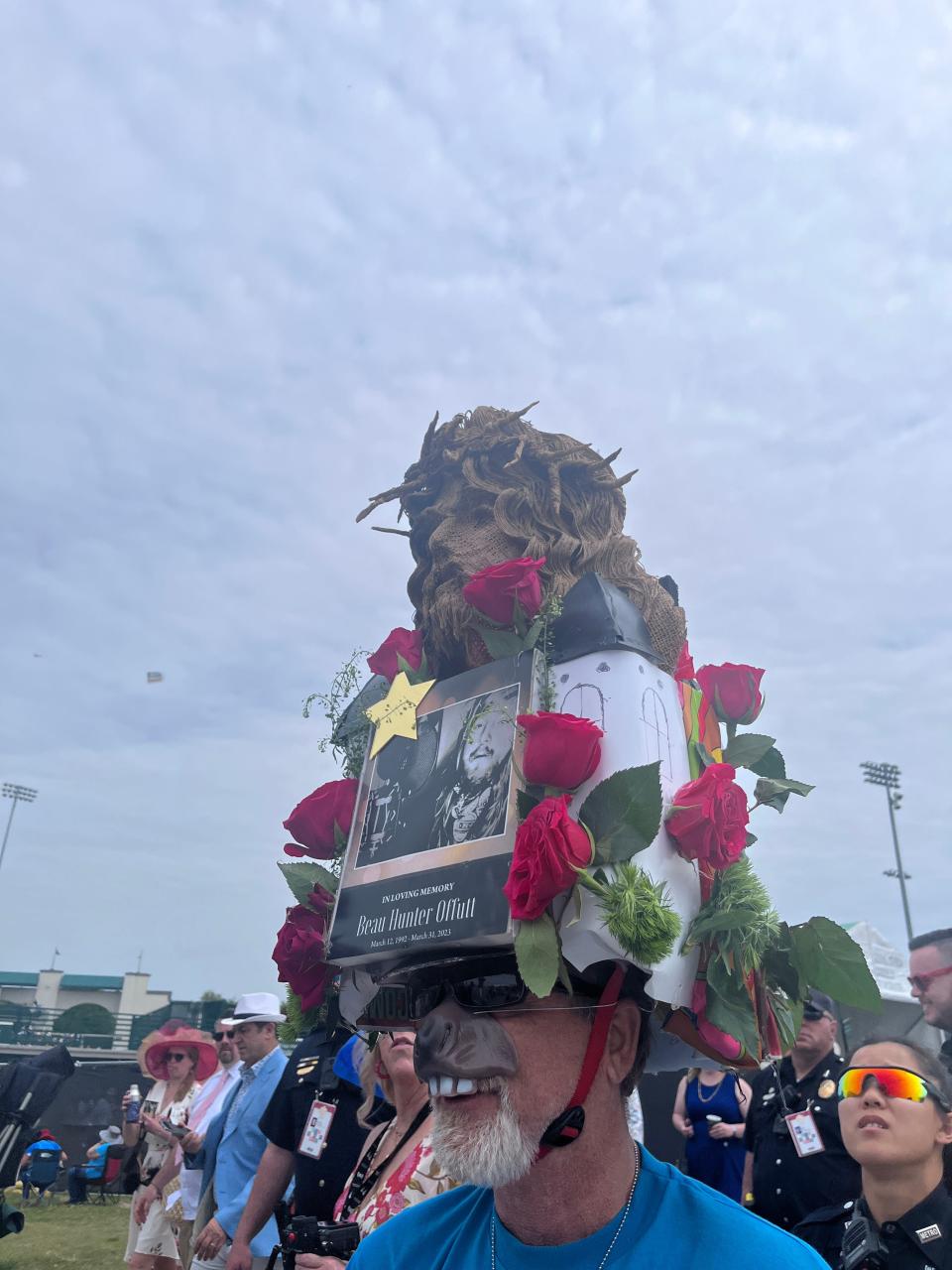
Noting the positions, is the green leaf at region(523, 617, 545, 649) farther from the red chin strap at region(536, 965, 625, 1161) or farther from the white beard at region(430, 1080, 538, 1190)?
the white beard at region(430, 1080, 538, 1190)

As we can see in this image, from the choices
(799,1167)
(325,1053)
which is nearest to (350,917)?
(325,1053)

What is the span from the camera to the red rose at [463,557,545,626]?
2.13 m

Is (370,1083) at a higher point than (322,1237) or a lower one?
higher

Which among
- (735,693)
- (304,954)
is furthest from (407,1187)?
(735,693)

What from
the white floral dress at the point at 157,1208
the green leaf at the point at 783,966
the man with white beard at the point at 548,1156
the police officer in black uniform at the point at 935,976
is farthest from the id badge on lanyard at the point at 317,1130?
the white floral dress at the point at 157,1208

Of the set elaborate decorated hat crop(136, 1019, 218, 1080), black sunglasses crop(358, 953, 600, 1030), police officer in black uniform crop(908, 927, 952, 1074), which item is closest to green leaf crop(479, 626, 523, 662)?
black sunglasses crop(358, 953, 600, 1030)

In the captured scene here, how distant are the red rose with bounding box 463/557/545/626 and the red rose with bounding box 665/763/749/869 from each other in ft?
1.88

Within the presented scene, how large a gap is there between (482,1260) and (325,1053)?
101 inches

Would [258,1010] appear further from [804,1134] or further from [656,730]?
[656,730]

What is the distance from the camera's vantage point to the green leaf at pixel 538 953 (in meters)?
1.59

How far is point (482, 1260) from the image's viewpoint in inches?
60.1

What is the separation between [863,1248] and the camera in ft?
7.84

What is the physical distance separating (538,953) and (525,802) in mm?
316

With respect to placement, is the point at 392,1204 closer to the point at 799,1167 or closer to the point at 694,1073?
the point at 799,1167
